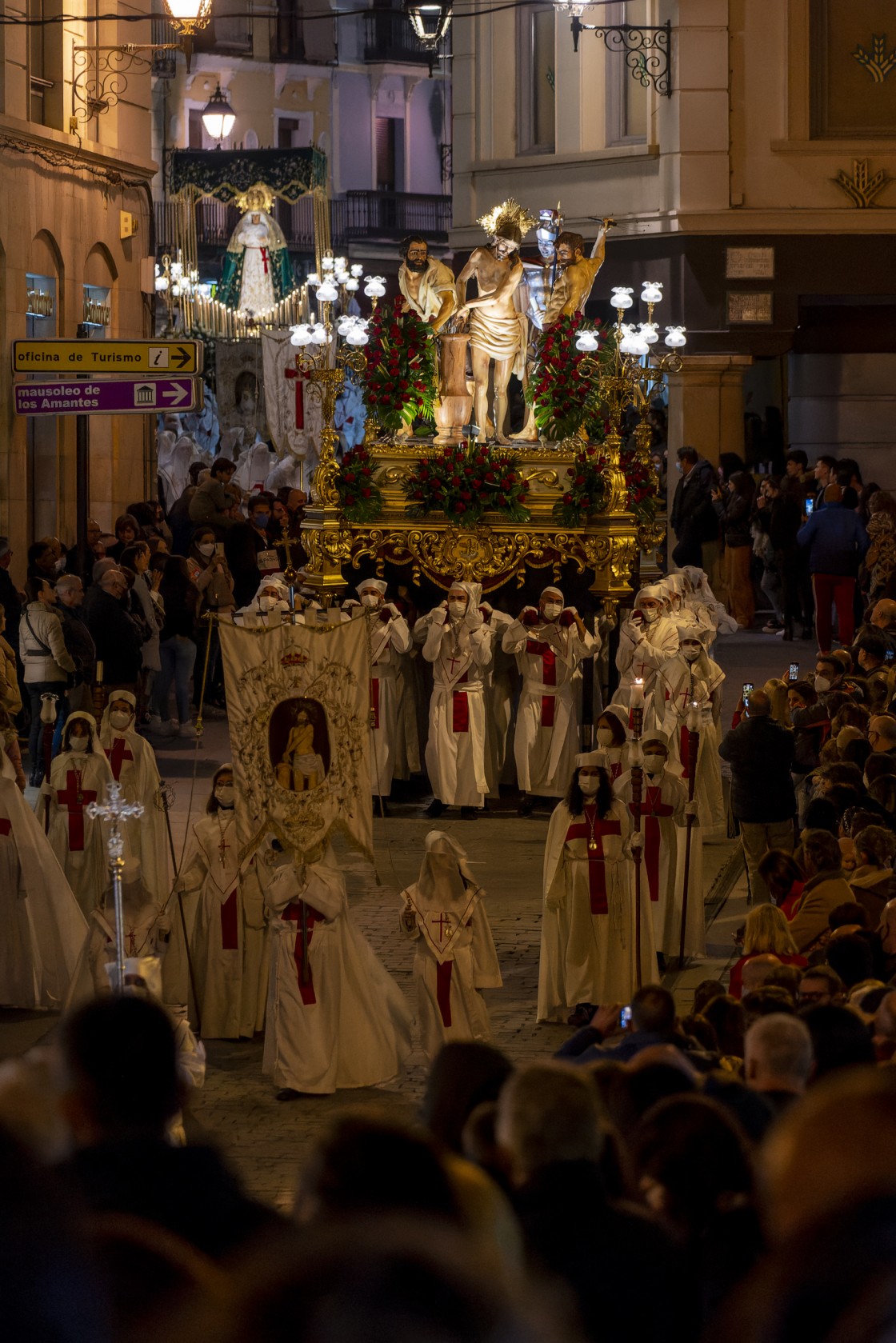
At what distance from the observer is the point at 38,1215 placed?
9.41 ft

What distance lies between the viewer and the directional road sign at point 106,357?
1491 centimetres

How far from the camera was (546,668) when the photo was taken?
16.6 meters

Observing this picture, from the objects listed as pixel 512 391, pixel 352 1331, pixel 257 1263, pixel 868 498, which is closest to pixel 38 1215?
pixel 257 1263

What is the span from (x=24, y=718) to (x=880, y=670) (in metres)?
7.64

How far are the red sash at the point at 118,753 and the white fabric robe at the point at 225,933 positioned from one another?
1.75 m

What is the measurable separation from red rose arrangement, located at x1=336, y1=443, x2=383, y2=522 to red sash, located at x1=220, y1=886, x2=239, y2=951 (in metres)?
6.51

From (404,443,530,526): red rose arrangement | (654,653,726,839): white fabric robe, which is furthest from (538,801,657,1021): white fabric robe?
(404,443,530,526): red rose arrangement

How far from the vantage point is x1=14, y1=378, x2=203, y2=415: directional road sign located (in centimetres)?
1485

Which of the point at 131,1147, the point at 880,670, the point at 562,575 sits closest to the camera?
the point at 131,1147

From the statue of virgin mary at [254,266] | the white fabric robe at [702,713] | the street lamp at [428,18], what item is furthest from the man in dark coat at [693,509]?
the statue of virgin mary at [254,266]

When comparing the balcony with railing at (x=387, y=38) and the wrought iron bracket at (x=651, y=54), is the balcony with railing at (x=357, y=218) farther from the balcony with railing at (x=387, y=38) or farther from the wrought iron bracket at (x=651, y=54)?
the wrought iron bracket at (x=651, y=54)

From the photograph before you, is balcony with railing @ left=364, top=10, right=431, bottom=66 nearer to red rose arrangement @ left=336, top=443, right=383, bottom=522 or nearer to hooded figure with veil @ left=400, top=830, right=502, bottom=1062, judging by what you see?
red rose arrangement @ left=336, top=443, right=383, bottom=522

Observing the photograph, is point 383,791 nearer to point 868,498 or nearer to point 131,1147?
point 868,498

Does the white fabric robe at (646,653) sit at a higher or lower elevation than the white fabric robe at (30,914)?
higher
